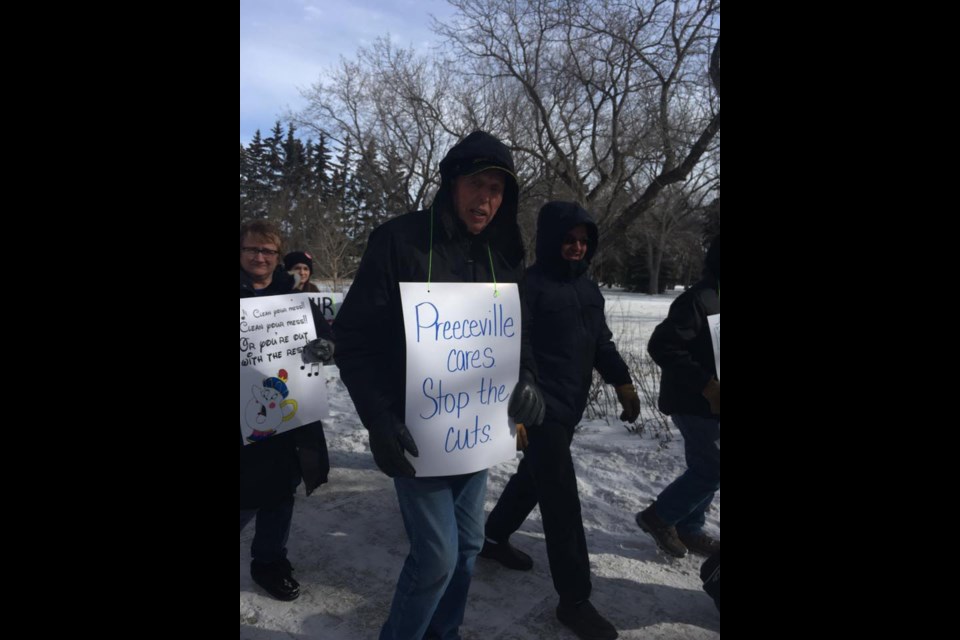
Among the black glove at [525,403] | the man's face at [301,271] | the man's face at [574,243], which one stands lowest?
the black glove at [525,403]

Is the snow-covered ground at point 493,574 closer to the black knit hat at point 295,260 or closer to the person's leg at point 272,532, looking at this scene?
the person's leg at point 272,532

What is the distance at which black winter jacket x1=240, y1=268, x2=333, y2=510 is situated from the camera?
7.81 feet

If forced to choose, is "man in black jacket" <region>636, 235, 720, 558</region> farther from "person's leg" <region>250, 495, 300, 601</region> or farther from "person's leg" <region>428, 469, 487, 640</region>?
"person's leg" <region>250, 495, 300, 601</region>

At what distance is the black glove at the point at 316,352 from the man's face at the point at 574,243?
1241 millimetres

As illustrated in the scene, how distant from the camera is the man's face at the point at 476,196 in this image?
1841 millimetres

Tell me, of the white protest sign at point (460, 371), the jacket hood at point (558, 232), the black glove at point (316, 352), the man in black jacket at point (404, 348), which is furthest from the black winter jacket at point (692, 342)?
the black glove at point (316, 352)

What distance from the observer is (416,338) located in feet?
5.63

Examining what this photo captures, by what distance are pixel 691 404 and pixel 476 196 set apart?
1601mm

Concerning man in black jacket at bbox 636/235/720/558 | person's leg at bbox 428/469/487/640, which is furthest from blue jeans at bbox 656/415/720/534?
person's leg at bbox 428/469/487/640

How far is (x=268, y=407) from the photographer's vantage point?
2.50 meters

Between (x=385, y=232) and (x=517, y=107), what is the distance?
30.0ft

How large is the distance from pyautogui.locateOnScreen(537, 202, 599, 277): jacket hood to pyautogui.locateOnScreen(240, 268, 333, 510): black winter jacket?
1309mm
